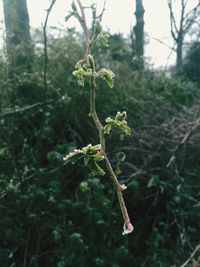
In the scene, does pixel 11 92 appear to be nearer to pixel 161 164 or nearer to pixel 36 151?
pixel 36 151

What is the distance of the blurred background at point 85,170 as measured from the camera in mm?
3018

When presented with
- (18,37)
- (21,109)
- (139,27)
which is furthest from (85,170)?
(139,27)

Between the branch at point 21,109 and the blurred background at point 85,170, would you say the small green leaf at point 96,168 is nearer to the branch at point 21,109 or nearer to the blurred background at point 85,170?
the blurred background at point 85,170

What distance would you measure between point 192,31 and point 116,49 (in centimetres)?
666

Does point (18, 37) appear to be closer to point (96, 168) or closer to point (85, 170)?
point (85, 170)

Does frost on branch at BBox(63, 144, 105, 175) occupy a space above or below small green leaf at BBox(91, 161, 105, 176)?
above

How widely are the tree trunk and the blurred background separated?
2 centimetres

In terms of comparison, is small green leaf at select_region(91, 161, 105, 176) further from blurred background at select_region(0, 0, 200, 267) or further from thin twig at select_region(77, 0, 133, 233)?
blurred background at select_region(0, 0, 200, 267)

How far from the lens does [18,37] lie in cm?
495

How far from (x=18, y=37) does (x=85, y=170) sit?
2.08m

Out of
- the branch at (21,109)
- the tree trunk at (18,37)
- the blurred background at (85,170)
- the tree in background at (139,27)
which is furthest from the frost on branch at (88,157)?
the tree in background at (139,27)

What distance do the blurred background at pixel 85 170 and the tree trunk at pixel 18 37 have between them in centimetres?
2

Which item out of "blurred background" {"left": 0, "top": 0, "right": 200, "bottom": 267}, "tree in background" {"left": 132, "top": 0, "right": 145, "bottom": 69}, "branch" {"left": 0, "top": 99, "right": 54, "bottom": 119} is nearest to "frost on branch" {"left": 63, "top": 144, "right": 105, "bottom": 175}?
"blurred background" {"left": 0, "top": 0, "right": 200, "bottom": 267}

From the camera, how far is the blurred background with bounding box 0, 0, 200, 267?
3.02m
